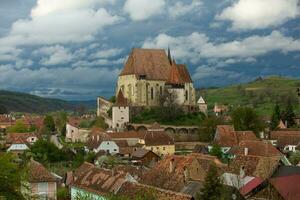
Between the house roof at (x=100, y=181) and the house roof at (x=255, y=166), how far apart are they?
9.42 meters

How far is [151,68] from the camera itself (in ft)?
397

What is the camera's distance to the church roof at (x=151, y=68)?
120 m

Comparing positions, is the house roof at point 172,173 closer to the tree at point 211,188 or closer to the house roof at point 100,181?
the house roof at point 100,181

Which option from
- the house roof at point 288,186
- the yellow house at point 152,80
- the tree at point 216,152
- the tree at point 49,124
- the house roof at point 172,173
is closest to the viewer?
the house roof at point 288,186

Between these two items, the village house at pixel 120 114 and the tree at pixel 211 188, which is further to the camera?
the village house at pixel 120 114

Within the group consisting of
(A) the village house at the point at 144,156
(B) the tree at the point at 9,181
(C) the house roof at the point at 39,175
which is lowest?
(A) the village house at the point at 144,156

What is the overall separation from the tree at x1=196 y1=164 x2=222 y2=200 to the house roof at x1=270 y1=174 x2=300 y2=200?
5.14 meters

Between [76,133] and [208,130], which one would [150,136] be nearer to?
[208,130]

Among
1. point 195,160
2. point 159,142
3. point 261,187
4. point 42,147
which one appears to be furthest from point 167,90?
point 261,187

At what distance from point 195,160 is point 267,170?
6.91m

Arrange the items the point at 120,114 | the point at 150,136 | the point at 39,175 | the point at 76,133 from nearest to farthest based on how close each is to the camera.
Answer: the point at 39,175
the point at 150,136
the point at 120,114
the point at 76,133

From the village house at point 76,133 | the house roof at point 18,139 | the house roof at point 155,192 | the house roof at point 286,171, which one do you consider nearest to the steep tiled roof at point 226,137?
the village house at point 76,133

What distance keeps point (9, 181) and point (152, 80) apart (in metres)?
98.2

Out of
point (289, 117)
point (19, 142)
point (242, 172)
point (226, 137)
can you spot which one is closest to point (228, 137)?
point (226, 137)
